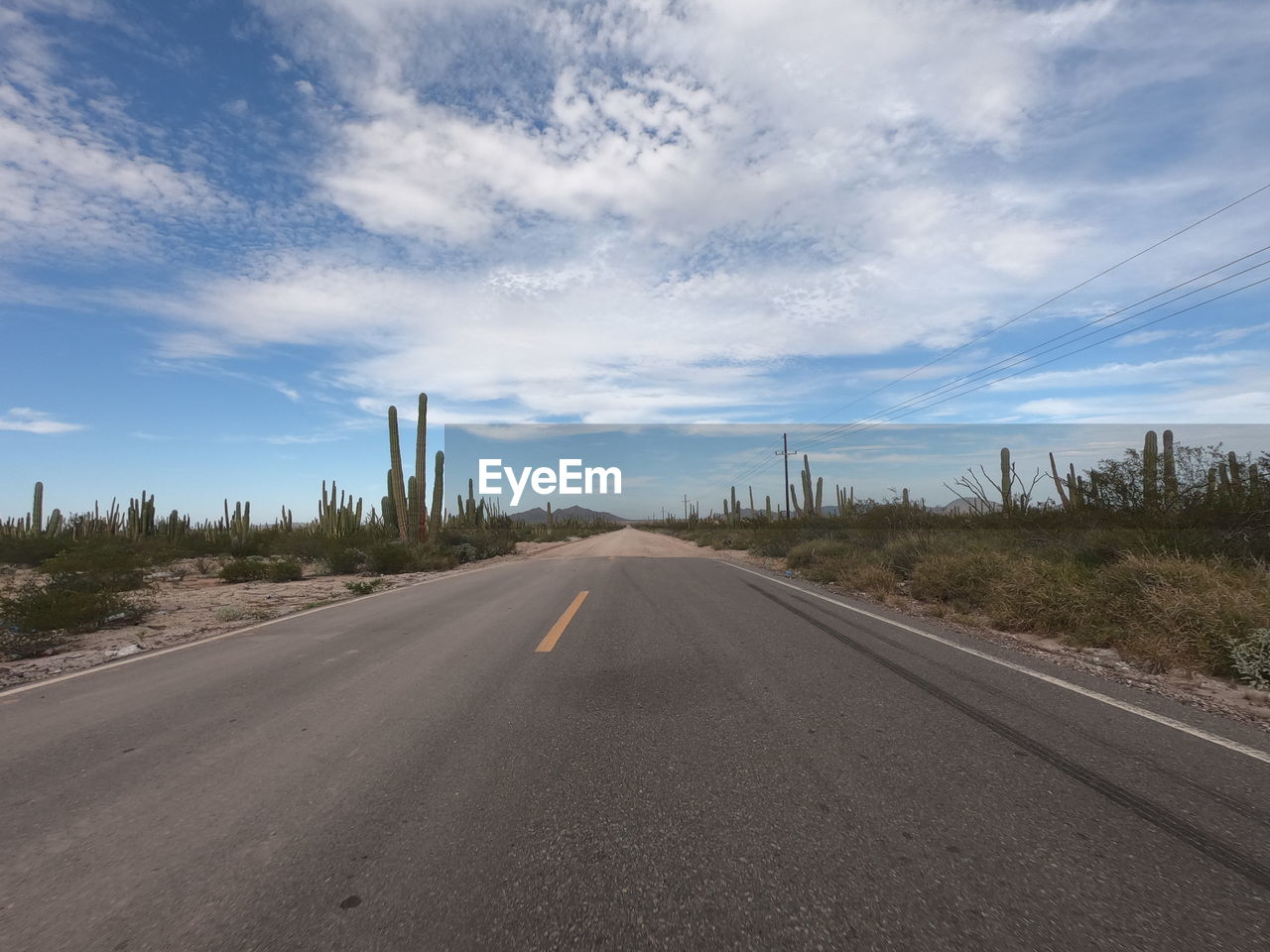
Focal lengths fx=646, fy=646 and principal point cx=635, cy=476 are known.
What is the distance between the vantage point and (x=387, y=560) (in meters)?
19.3

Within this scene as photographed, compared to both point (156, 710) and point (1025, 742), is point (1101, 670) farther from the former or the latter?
point (156, 710)

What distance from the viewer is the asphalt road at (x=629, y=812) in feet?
7.39

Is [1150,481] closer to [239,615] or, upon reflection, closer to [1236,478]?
[1236,478]

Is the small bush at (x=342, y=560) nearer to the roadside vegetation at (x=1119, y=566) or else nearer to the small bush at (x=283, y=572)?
the small bush at (x=283, y=572)

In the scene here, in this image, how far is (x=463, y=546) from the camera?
2530 cm

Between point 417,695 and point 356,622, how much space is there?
440cm

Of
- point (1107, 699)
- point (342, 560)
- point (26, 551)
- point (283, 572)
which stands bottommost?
point (1107, 699)

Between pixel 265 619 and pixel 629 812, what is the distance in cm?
904

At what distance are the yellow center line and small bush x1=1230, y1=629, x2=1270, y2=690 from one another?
6209 millimetres

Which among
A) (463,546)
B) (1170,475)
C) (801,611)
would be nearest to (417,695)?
(801,611)

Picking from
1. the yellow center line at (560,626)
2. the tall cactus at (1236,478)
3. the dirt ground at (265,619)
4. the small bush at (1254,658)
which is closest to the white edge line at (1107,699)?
the dirt ground at (265,619)

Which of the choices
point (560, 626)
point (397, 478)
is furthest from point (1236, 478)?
point (397, 478)

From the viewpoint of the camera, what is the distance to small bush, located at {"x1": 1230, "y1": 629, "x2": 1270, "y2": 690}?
17.6ft

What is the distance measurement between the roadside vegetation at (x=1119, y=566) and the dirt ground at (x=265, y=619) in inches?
12.4
